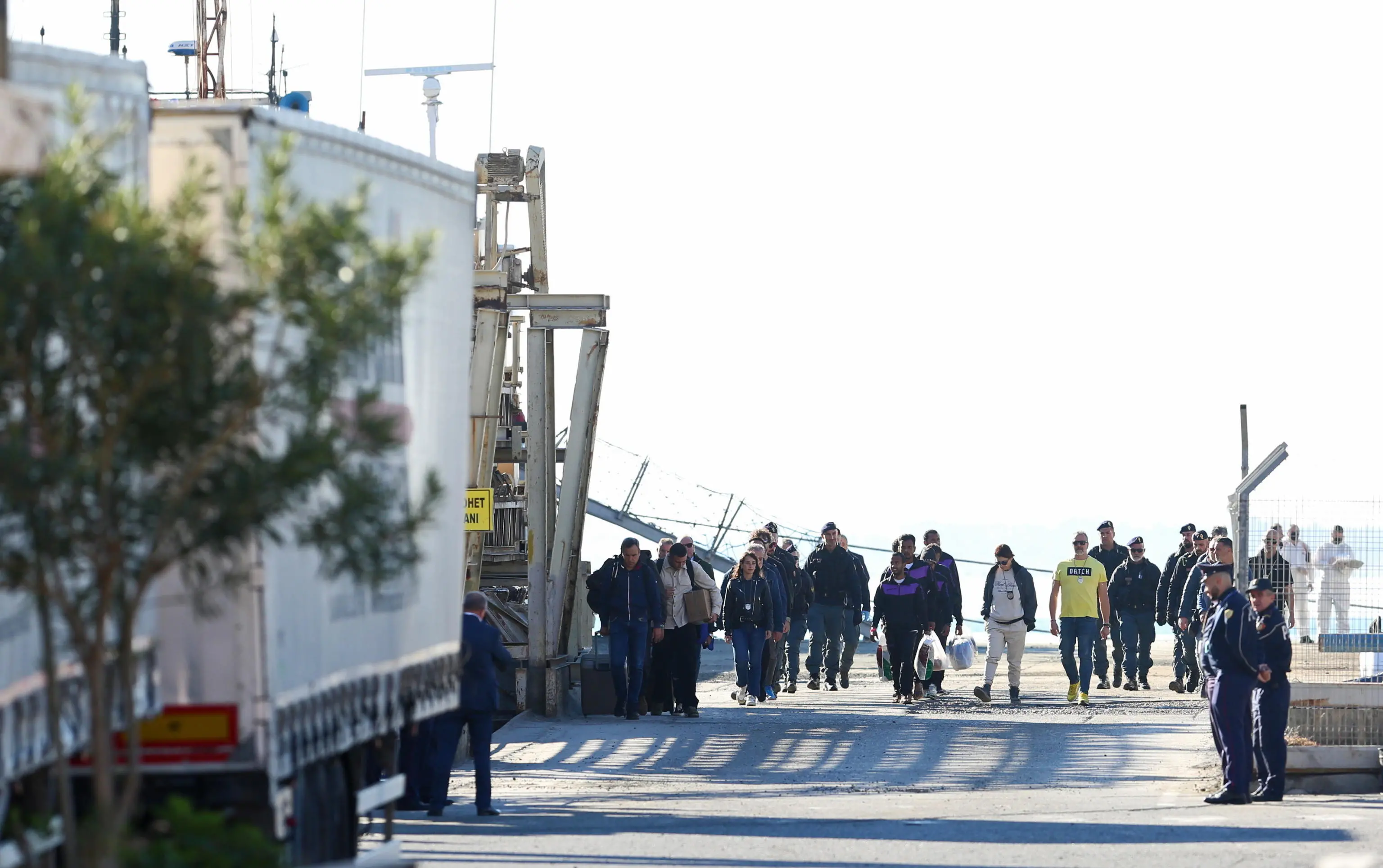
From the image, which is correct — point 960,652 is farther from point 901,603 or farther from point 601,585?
point 601,585

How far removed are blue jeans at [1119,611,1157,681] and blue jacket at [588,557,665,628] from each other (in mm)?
6039

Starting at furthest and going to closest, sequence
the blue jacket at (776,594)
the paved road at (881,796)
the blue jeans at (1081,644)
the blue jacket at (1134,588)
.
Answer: the blue jacket at (1134,588) → the blue jacket at (776,594) → the blue jeans at (1081,644) → the paved road at (881,796)

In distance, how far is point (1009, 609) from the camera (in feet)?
73.8

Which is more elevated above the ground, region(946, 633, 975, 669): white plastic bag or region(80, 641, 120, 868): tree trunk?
region(80, 641, 120, 868): tree trunk

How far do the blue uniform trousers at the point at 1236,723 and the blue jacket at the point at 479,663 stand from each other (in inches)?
186

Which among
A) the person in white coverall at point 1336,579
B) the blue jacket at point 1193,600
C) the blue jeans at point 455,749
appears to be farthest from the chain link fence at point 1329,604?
the blue jeans at point 455,749

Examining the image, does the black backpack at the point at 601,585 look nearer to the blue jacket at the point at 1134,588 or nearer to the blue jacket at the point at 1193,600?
the blue jacket at the point at 1193,600

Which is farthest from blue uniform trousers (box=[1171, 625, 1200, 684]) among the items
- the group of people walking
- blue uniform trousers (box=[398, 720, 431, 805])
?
blue uniform trousers (box=[398, 720, 431, 805])

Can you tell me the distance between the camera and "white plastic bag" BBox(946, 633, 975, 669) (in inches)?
928

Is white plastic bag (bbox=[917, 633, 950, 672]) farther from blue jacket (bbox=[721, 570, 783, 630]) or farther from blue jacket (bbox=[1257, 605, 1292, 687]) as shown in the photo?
blue jacket (bbox=[1257, 605, 1292, 687])

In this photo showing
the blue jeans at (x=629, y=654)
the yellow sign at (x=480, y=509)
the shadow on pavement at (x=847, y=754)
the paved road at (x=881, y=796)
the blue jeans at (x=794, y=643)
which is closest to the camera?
the paved road at (x=881, y=796)

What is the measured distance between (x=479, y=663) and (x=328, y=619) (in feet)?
17.9

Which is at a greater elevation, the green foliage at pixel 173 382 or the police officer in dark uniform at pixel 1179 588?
the green foliage at pixel 173 382

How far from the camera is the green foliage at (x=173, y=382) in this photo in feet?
18.8
